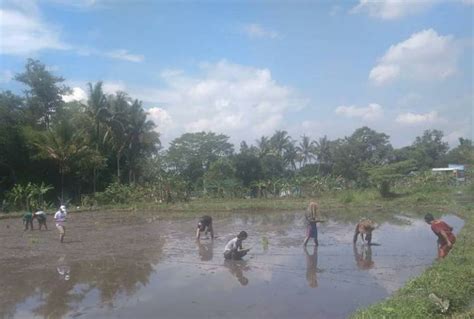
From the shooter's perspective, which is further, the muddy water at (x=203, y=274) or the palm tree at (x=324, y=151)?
the palm tree at (x=324, y=151)

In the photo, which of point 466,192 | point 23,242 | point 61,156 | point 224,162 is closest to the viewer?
point 23,242

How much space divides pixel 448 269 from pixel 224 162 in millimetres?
48386

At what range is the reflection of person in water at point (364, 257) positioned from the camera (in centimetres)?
1276

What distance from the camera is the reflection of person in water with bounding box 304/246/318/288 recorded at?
433 inches

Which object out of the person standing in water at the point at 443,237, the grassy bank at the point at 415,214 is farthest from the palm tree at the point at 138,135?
the person standing in water at the point at 443,237

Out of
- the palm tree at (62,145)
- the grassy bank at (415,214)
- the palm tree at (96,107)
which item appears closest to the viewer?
the grassy bank at (415,214)

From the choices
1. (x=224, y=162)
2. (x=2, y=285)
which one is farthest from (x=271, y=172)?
(x=2, y=285)

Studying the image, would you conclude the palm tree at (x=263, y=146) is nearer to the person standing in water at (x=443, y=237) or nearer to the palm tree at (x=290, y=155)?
the palm tree at (x=290, y=155)

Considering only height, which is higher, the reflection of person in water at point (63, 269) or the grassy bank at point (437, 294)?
the grassy bank at point (437, 294)

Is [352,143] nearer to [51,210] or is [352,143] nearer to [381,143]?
[381,143]

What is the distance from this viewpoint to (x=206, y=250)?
16.4 metres

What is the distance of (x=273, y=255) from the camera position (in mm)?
14734

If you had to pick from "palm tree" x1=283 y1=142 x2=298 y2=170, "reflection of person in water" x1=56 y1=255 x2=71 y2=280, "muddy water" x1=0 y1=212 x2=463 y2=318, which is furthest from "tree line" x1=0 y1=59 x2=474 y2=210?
"reflection of person in water" x1=56 y1=255 x2=71 y2=280

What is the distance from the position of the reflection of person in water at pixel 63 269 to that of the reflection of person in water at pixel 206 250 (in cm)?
386
